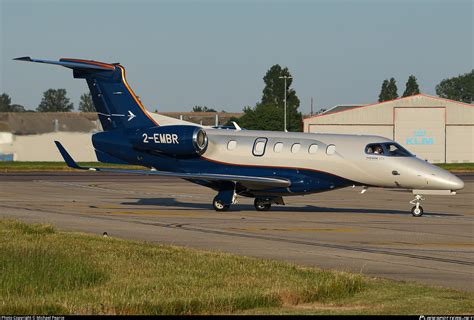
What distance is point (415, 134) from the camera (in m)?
98.6

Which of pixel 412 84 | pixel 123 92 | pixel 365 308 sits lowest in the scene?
pixel 365 308

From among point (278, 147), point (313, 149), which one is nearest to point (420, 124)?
point (278, 147)

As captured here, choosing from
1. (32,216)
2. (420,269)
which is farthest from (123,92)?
(420,269)

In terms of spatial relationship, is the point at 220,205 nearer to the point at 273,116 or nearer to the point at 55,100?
the point at 273,116

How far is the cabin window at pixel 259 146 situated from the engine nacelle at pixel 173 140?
1.82 m

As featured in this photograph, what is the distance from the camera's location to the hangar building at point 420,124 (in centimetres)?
9819

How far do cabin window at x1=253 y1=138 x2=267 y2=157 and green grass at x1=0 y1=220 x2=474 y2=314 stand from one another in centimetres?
1441

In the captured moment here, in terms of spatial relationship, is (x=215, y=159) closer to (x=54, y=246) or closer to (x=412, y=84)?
(x=54, y=246)

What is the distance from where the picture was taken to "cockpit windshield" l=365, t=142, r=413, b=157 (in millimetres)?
31781

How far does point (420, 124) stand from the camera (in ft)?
324

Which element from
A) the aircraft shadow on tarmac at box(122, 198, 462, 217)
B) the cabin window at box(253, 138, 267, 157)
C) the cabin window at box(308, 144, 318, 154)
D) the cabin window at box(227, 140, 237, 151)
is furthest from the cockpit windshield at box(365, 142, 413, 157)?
the cabin window at box(227, 140, 237, 151)

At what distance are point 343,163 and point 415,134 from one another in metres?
68.3

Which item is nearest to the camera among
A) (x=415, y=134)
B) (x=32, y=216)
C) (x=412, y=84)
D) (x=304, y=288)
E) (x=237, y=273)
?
(x=304, y=288)

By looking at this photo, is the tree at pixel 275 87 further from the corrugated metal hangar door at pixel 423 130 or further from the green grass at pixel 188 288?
the green grass at pixel 188 288
